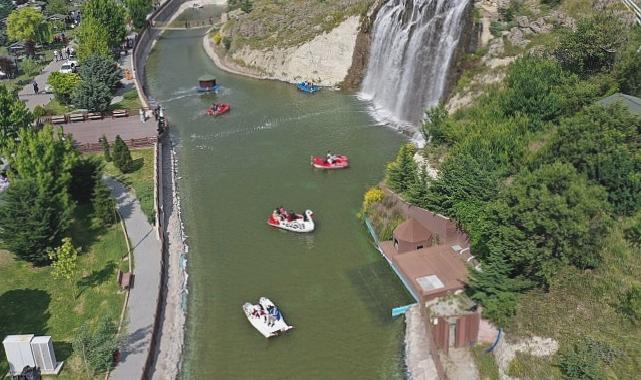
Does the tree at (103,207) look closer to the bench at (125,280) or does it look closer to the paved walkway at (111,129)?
the bench at (125,280)

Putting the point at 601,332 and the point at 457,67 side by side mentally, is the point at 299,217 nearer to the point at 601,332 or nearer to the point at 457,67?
the point at 601,332

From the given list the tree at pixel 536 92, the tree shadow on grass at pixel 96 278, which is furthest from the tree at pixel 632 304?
the tree shadow on grass at pixel 96 278

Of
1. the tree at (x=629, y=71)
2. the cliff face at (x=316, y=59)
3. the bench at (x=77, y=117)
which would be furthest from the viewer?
the cliff face at (x=316, y=59)

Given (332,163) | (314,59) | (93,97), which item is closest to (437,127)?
(332,163)

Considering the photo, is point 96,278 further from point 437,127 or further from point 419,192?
point 437,127

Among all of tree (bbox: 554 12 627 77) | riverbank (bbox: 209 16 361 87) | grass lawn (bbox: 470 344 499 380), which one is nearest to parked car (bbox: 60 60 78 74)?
riverbank (bbox: 209 16 361 87)

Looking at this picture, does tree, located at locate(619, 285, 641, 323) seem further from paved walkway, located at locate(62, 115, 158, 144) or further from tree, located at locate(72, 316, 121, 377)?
paved walkway, located at locate(62, 115, 158, 144)

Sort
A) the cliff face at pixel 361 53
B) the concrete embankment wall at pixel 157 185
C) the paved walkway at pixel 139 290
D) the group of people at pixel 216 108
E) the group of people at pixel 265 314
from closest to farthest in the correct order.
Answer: the paved walkway at pixel 139 290 → the concrete embankment wall at pixel 157 185 → the group of people at pixel 265 314 → the group of people at pixel 216 108 → the cliff face at pixel 361 53
